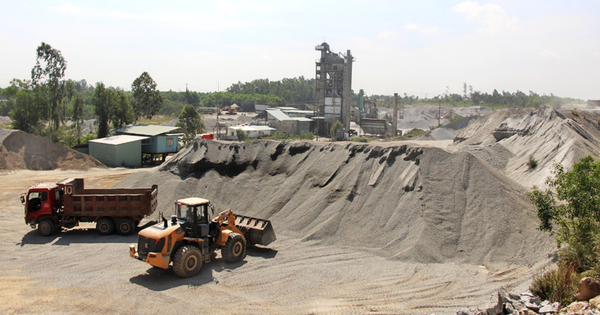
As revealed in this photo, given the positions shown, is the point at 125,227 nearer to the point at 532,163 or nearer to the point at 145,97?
the point at 532,163

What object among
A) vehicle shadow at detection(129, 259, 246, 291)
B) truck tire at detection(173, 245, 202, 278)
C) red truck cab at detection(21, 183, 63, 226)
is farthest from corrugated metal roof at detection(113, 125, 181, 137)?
truck tire at detection(173, 245, 202, 278)

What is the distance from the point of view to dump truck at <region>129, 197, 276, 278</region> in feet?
38.4

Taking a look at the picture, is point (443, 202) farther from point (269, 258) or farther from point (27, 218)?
→ point (27, 218)

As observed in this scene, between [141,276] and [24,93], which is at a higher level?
[24,93]

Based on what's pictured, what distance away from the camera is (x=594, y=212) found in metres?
12.2

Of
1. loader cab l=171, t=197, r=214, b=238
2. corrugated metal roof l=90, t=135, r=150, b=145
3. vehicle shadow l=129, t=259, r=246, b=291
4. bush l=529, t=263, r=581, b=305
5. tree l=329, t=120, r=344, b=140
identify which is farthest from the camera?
tree l=329, t=120, r=344, b=140

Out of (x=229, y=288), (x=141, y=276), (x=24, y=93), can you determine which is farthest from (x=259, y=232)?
(x=24, y=93)

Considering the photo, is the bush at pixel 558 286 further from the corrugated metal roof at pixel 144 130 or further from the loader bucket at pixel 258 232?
the corrugated metal roof at pixel 144 130

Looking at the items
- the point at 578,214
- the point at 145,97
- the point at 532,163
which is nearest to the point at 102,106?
the point at 145,97

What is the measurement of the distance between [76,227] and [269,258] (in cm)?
955

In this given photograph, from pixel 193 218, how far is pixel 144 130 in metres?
32.3

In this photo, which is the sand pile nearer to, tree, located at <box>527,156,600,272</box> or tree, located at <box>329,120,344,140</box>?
tree, located at <box>329,120,344,140</box>

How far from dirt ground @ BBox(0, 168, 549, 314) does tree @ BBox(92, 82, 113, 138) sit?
31.9m

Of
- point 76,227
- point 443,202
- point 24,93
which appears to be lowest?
point 76,227
